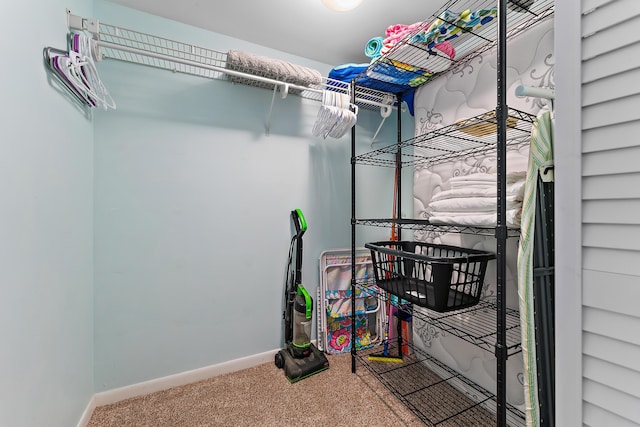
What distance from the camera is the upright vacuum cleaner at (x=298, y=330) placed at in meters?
1.70

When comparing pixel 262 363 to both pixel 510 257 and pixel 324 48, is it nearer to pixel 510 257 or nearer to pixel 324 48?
pixel 510 257

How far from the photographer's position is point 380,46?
61.1 inches

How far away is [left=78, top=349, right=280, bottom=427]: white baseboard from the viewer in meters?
1.44

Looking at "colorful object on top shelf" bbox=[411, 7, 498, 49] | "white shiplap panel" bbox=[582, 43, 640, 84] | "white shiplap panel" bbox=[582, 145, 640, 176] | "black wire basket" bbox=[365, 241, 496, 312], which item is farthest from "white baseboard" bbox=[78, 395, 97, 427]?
"colorful object on top shelf" bbox=[411, 7, 498, 49]

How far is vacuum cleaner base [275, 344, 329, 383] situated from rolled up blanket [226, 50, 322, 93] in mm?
1776

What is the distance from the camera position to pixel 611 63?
633 mm

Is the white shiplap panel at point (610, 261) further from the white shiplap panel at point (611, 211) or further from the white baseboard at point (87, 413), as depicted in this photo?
the white baseboard at point (87, 413)

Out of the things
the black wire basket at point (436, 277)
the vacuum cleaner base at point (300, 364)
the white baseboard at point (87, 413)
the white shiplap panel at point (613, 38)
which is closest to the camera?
the white shiplap panel at point (613, 38)

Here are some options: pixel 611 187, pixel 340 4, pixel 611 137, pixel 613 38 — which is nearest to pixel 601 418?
pixel 611 187

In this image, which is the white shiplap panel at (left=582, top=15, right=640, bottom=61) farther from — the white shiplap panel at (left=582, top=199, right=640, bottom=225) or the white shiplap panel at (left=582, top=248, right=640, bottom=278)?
the white shiplap panel at (left=582, top=248, right=640, bottom=278)

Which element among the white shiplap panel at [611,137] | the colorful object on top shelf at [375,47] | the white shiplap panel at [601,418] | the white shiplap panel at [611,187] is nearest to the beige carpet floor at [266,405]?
the white shiplap panel at [601,418]

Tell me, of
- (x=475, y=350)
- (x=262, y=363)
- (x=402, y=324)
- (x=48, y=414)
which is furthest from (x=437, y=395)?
(x=48, y=414)

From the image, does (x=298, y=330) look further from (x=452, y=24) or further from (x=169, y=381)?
(x=452, y=24)

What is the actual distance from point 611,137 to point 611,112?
0.06 metres
